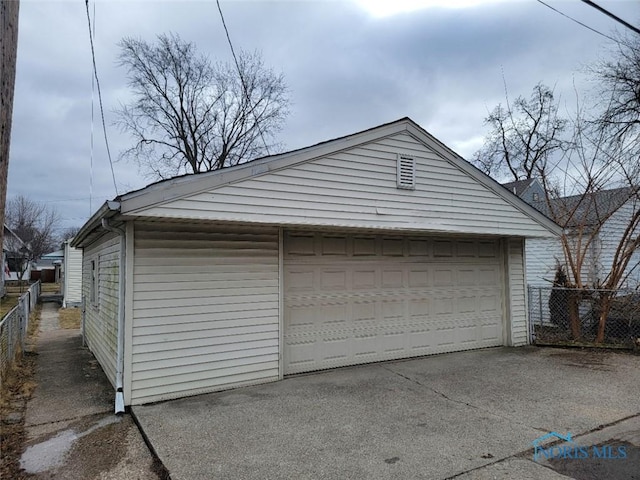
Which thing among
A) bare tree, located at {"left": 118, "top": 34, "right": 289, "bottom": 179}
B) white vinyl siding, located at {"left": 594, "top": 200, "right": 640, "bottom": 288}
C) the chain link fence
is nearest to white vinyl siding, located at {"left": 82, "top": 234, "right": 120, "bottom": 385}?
the chain link fence

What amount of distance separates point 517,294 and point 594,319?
1.86 meters

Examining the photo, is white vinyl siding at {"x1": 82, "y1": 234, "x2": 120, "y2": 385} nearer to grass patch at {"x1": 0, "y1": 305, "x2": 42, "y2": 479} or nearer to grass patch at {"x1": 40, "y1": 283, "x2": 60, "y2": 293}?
grass patch at {"x1": 0, "y1": 305, "x2": 42, "y2": 479}

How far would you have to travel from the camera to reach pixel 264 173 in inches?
205

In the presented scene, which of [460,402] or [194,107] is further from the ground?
[194,107]

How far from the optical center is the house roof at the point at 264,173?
4434 mm

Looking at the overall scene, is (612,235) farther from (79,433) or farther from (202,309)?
(79,433)

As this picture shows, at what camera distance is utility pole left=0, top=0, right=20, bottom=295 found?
2.03 metres

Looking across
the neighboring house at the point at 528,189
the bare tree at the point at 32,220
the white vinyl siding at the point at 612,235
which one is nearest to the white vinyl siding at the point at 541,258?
the white vinyl siding at the point at 612,235

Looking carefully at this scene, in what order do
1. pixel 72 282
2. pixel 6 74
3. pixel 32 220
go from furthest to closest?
pixel 32 220 < pixel 72 282 < pixel 6 74

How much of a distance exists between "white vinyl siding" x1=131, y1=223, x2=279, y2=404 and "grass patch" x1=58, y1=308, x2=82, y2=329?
31.2 feet

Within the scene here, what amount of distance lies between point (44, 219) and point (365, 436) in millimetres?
41992

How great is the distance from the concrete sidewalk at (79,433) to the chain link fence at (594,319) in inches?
310

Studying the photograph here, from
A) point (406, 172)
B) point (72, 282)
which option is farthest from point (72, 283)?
point (406, 172)

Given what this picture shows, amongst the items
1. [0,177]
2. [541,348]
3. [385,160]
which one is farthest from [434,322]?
[0,177]
